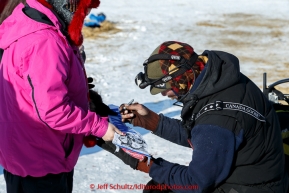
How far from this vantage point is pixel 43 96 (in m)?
2.38

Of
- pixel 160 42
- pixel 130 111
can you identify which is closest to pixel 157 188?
pixel 130 111

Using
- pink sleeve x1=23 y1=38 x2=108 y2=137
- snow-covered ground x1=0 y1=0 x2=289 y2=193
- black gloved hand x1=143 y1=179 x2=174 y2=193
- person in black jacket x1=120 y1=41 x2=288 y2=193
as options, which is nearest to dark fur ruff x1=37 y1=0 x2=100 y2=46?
pink sleeve x1=23 y1=38 x2=108 y2=137

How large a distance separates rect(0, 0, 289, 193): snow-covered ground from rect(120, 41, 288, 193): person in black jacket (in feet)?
5.41

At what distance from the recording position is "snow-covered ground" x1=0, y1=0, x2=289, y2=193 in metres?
4.71

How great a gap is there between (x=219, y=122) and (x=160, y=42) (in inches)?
324

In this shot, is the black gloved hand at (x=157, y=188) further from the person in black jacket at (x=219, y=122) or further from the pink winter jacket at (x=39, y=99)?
the pink winter jacket at (x=39, y=99)

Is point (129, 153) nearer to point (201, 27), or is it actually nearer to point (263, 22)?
point (201, 27)

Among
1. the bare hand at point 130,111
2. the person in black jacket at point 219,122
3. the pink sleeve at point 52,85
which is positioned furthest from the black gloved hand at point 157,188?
the pink sleeve at point 52,85

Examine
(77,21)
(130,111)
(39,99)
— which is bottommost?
(130,111)

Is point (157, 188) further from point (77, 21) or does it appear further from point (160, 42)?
point (160, 42)

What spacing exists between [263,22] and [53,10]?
11.2 meters

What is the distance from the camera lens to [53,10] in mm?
2557

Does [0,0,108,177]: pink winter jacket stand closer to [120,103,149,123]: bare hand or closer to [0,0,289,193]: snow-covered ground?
[120,103,149,123]: bare hand

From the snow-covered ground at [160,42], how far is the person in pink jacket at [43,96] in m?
1.58
